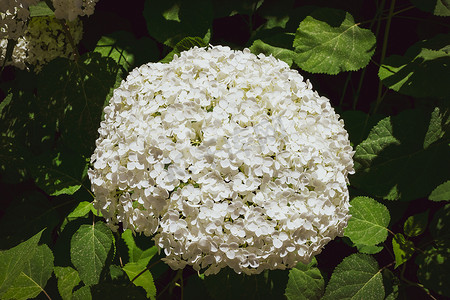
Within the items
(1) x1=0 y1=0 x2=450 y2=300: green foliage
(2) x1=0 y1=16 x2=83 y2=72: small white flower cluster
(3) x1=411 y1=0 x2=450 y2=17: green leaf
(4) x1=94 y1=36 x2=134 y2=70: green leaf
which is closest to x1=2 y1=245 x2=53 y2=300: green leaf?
(1) x1=0 y1=0 x2=450 y2=300: green foliage

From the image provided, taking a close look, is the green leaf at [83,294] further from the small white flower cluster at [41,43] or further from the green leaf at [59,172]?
the small white flower cluster at [41,43]

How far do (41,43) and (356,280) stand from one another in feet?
6.96

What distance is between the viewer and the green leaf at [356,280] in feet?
6.01

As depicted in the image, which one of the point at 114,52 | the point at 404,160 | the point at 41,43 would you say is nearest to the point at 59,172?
the point at 114,52

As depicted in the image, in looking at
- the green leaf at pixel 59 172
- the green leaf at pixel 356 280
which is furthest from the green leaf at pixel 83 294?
the green leaf at pixel 356 280

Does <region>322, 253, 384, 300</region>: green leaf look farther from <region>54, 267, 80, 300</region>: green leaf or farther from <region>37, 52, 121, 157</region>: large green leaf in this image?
<region>37, 52, 121, 157</region>: large green leaf

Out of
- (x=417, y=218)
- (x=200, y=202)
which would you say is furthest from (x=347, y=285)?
(x=200, y=202)

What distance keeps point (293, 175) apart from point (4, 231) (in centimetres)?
166

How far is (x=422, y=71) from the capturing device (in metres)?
1.91

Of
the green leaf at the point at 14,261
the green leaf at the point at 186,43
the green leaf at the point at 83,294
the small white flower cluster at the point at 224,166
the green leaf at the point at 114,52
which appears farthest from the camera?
the green leaf at the point at 114,52

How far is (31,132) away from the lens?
2383 mm

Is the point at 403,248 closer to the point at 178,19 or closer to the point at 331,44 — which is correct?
the point at 331,44

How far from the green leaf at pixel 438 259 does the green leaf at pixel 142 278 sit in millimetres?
1236

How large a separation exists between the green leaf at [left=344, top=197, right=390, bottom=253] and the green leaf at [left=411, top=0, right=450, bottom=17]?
96 cm
